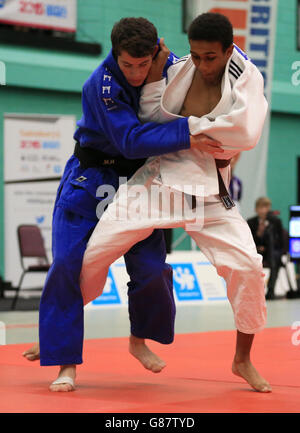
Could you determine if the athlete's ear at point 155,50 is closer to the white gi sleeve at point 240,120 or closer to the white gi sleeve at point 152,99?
the white gi sleeve at point 152,99

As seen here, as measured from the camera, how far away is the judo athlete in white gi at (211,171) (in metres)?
2.75

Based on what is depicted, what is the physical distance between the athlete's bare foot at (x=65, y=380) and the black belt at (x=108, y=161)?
80 centimetres

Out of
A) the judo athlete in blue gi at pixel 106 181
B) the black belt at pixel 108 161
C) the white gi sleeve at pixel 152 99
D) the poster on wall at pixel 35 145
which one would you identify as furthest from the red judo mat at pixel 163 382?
the poster on wall at pixel 35 145

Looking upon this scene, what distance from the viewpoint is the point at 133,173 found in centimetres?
308

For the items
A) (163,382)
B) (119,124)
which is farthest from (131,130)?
(163,382)

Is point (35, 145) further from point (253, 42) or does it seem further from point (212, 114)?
point (212, 114)

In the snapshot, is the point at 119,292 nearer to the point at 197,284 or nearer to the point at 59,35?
the point at 197,284

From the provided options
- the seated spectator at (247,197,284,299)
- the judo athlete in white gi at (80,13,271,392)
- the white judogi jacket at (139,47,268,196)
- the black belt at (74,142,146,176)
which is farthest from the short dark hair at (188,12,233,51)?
the seated spectator at (247,197,284,299)

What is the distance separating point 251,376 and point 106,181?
0.95 meters

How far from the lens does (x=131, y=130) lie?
9.19ft

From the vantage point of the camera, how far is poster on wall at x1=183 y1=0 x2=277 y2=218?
9.17 m

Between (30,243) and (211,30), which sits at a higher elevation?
(211,30)

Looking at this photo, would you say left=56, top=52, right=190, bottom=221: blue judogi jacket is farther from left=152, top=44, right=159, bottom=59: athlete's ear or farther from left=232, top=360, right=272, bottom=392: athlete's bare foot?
left=232, top=360, right=272, bottom=392: athlete's bare foot

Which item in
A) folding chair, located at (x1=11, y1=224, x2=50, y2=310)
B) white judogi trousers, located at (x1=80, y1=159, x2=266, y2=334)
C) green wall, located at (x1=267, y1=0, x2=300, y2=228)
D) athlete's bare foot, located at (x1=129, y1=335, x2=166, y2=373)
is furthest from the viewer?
green wall, located at (x1=267, y1=0, x2=300, y2=228)
